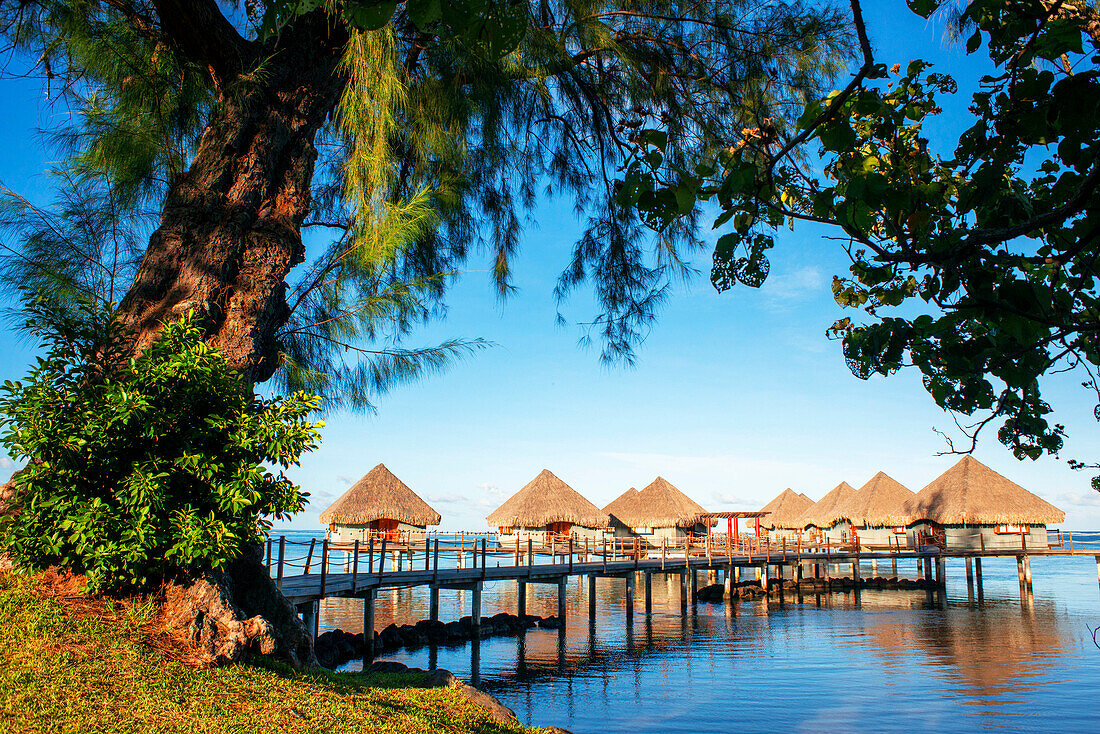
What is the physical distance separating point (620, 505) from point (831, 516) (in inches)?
398

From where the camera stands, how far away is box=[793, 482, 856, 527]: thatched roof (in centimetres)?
3497

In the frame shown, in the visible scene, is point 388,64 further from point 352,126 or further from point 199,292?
point 199,292

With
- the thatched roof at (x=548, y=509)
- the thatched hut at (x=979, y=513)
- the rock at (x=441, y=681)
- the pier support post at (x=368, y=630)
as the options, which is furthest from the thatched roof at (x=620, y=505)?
the rock at (x=441, y=681)

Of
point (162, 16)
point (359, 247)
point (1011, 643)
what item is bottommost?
point (1011, 643)

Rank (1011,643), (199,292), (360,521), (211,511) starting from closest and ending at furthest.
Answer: (211,511)
(199,292)
(1011,643)
(360,521)

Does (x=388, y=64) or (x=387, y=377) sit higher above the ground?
(x=388, y=64)

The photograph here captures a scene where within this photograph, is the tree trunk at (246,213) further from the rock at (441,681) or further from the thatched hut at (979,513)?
the thatched hut at (979,513)

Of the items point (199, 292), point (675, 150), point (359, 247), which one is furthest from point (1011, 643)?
point (199, 292)

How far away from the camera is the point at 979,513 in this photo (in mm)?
28734

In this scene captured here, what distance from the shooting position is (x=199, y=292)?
7012 millimetres

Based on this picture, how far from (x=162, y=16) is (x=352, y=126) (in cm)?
217

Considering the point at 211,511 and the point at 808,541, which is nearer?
the point at 211,511

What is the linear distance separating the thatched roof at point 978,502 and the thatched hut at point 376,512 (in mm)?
19994

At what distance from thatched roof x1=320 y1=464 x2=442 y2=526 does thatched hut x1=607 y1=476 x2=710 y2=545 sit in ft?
29.1
